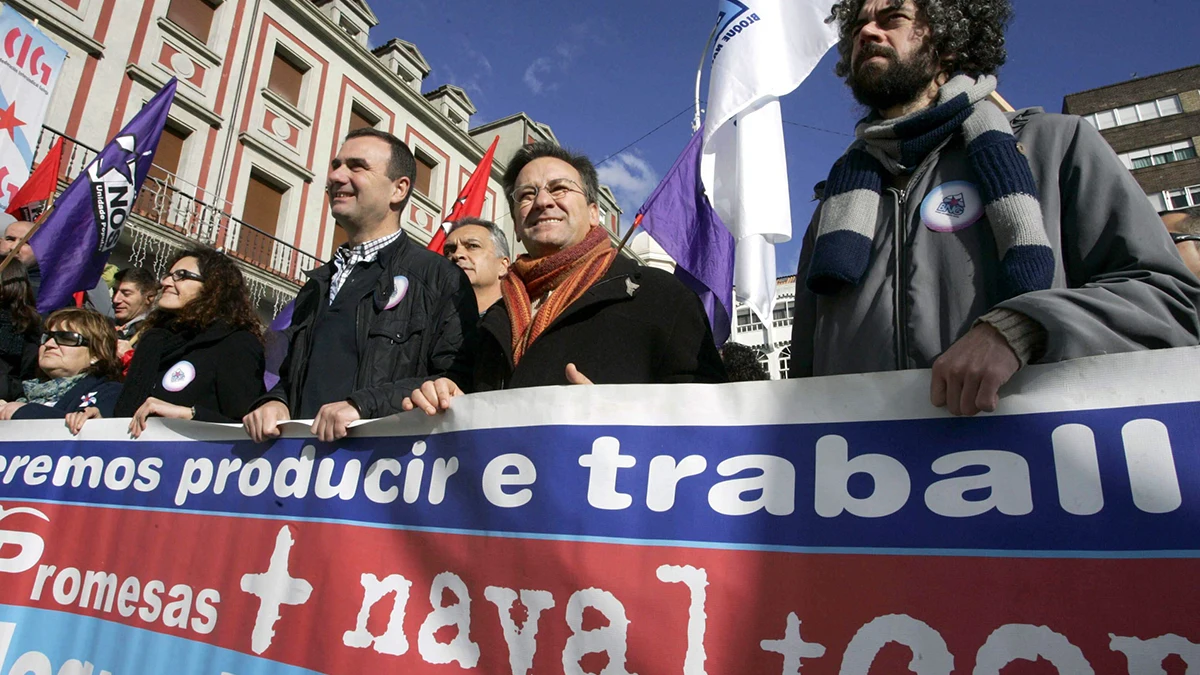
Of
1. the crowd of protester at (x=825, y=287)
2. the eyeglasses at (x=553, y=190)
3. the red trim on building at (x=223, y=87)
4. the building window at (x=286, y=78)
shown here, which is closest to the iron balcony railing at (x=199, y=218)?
the red trim on building at (x=223, y=87)

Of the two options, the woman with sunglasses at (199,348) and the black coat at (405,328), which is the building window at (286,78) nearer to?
the woman with sunglasses at (199,348)

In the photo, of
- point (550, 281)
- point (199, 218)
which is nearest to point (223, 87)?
point (199, 218)

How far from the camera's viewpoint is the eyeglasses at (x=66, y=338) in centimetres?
334

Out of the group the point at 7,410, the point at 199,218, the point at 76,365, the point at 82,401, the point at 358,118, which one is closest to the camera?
the point at 7,410

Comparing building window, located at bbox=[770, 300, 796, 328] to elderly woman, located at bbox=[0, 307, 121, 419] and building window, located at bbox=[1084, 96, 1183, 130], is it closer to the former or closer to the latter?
building window, located at bbox=[1084, 96, 1183, 130]

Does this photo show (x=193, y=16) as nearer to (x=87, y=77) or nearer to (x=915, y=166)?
(x=87, y=77)

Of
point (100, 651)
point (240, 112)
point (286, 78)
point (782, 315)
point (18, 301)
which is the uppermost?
point (782, 315)

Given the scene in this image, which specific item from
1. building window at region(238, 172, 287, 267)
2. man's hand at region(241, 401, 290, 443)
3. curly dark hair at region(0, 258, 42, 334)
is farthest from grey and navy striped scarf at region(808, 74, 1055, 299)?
building window at region(238, 172, 287, 267)

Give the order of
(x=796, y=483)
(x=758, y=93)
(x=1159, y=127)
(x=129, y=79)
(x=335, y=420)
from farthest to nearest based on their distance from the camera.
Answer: (x=1159, y=127), (x=129, y=79), (x=758, y=93), (x=335, y=420), (x=796, y=483)

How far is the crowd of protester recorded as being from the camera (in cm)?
130

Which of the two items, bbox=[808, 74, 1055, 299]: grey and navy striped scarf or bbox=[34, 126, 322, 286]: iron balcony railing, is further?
bbox=[34, 126, 322, 286]: iron balcony railing

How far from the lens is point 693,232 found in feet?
14.9

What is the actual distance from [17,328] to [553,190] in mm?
3314

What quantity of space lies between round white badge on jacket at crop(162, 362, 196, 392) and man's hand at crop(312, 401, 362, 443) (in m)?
1.08
